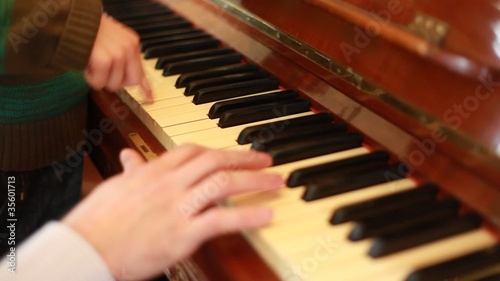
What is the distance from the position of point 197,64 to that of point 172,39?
152 millimetres

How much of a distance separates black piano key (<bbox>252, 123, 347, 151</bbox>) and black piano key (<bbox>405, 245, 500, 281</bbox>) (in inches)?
11.7

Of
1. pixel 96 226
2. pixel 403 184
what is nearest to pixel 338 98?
pixel 403 184

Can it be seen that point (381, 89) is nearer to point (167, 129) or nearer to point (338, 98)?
point (338, 98)

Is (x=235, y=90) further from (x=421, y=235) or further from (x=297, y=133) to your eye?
(x=421, y=235)

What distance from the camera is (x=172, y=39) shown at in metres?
1.18

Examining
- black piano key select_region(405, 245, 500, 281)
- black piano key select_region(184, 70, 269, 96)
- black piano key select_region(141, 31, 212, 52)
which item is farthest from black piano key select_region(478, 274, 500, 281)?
black piano key select_region(141, 31, 212, 52)

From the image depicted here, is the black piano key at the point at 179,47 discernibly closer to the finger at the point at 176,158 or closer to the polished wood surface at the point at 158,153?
the polished wood surface at the point at 158,153

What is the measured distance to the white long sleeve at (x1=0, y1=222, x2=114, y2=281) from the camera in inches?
24.6

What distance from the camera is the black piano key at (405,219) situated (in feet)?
2.01

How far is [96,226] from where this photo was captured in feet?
2.10

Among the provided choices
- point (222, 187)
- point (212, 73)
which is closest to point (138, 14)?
point (212, 73)

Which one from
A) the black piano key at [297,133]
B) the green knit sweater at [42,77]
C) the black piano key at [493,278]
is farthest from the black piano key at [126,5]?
the black piano key at [493,278]

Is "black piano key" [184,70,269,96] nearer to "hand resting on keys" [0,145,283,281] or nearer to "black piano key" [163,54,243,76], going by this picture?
"black piano key" [163,54,243,76]

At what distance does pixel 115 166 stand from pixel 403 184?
61cm
